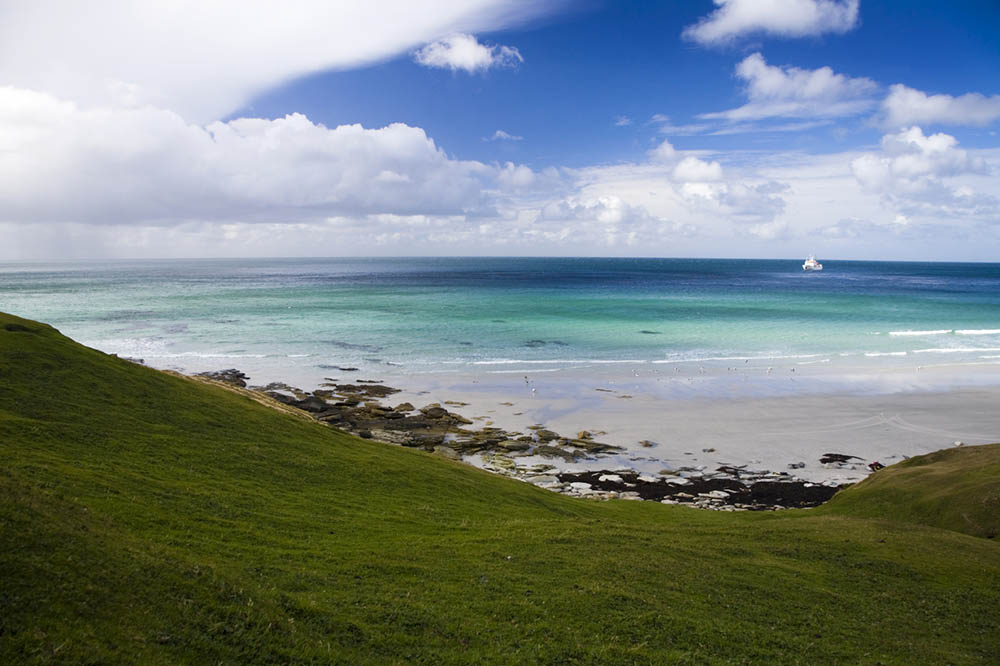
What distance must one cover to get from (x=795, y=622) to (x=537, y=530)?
747 cm

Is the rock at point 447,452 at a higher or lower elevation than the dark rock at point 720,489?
higher

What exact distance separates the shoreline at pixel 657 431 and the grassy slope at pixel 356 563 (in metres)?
7.78

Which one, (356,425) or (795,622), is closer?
(795,622)

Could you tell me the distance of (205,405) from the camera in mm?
23156

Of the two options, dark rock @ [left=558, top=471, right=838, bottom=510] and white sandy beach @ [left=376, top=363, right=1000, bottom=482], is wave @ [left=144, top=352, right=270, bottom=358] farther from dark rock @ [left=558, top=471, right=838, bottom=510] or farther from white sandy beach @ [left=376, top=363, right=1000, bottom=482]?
dark rock @ [left=558, top=471, right=838, bottom=510]

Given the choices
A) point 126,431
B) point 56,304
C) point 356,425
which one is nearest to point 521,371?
point 356,425

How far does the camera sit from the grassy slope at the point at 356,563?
9141mm

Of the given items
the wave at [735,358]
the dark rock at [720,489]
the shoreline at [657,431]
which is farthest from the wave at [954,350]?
the dark rock at [720,489]

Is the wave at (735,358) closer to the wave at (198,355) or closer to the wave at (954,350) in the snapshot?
the wave at (954,350)

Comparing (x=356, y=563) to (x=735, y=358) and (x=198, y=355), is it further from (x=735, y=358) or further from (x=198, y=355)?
(x=735, y=358)

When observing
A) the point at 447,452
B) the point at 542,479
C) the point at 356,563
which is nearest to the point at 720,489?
the point at 542,479

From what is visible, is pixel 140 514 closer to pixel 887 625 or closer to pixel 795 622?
pixel 795 622

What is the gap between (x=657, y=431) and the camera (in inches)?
1548

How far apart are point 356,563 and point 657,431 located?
96.3 feet
